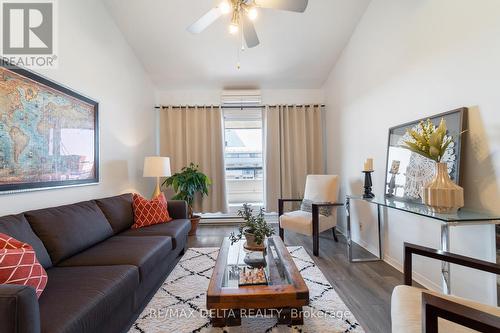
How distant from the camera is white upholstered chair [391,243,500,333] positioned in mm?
770

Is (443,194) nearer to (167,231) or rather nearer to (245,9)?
(245,9)

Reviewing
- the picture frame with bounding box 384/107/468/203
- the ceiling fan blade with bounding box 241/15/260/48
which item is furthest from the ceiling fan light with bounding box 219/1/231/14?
the picture frame with bounding box 384/107/468/203

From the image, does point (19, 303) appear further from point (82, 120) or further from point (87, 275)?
point (82, 120)

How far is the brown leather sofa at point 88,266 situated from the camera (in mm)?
978

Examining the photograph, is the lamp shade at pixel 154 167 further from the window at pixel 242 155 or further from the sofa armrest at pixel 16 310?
the sofa armrest at pixel 16 310

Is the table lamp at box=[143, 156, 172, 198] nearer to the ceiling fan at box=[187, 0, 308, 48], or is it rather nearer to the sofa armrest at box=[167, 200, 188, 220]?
the sofa armrest at box=[167, 200, 188, 220]

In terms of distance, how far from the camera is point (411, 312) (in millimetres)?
1048

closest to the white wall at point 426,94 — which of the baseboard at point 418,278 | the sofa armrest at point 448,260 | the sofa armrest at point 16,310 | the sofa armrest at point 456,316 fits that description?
the baseboard at point 418,278

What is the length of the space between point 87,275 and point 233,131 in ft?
11.4

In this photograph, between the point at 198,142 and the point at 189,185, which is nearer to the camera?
the point at 189,185

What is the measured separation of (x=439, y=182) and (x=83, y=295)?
236cm

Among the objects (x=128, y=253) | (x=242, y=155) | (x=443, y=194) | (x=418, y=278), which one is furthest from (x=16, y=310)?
(x=242, y=155)

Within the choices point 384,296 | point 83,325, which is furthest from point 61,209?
point 384,296

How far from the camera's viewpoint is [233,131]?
4594mm
